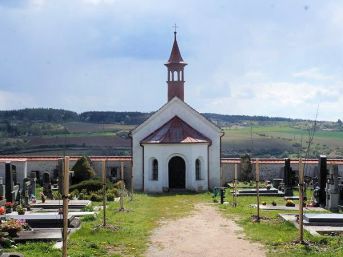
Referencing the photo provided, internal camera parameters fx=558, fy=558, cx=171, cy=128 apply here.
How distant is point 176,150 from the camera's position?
122 ft

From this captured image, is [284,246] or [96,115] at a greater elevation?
[96,115]

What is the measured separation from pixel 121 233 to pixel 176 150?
18721mm

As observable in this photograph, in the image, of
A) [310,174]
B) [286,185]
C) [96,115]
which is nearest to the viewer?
[286,185]

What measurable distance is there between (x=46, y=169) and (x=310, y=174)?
789 inches

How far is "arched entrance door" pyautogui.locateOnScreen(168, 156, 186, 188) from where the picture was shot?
37.5m

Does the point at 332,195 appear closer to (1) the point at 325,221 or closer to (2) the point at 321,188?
(2) the point at 321,188

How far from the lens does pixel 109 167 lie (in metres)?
42.9

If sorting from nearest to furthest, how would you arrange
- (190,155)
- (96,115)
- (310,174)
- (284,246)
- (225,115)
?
(284,246) < (190,155) < (310,174) < (96,115) < (225,115)

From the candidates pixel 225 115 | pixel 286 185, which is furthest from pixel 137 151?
pixel 225 115

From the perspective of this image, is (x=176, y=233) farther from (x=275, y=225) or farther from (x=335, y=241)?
(x=335, y=241)

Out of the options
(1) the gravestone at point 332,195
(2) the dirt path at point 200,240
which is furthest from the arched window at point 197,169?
(2) the dirt path at point 200,240

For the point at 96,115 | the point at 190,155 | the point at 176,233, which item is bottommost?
the point at 176,233

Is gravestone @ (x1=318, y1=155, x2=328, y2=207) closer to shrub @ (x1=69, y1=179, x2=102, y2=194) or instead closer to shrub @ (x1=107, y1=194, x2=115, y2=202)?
shrub @ (x1=107, y1=194, x2=115, y2=202)

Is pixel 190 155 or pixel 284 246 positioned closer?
pixel 284 246
